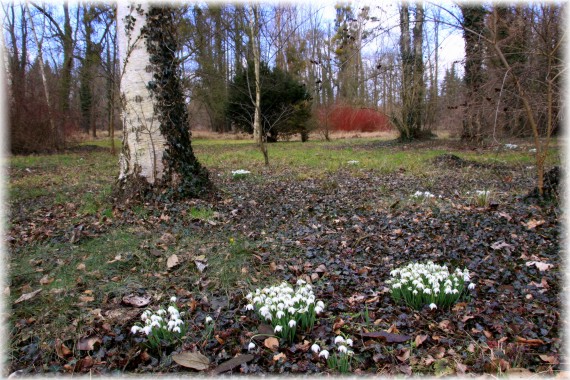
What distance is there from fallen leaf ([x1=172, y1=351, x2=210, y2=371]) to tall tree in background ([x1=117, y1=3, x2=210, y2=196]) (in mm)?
3099

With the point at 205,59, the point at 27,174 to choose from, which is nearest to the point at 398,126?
the point at 205,59

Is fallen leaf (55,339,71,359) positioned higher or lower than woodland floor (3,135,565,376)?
lower

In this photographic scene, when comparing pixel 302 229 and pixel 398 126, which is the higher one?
pixel 398 126

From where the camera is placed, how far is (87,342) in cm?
233

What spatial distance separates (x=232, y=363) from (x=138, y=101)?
376cm

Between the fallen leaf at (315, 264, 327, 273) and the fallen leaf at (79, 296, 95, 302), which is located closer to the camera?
the fallen leaf at (79, 296, 95, 302)

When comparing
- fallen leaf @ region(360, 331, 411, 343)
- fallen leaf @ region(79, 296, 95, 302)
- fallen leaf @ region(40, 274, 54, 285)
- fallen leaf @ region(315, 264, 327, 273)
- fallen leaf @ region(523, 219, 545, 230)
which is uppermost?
fallen leaf @ region(523, 219, 545, 230)

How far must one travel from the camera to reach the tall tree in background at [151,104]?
487 centimetres

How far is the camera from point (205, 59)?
2242cm

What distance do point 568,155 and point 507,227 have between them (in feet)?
6.05

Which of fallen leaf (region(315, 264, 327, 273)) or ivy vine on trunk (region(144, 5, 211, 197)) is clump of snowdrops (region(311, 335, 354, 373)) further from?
ivy vine on trunk (region(144, 5, 211, 197))

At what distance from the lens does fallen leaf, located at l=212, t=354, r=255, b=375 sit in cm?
206

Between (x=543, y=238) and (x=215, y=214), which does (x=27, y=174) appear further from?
(x=543, y=238)

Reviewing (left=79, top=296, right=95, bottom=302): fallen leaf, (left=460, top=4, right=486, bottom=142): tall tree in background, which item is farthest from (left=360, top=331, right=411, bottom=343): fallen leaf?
(left=460, top=4, right=486, bottom=142): tall tree in background
